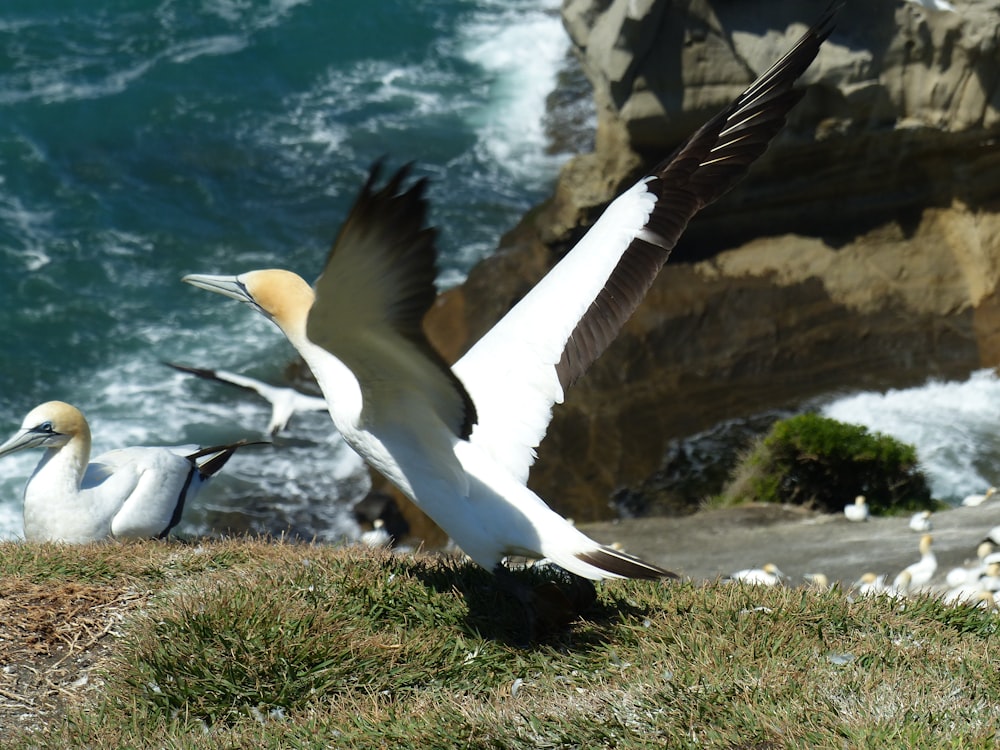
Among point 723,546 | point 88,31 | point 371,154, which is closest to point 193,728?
point 723,546

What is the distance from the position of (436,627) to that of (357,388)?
39.9 inches

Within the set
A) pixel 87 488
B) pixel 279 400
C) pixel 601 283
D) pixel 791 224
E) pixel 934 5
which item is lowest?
pixel 87 488

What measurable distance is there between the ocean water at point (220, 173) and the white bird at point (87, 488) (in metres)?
5.79

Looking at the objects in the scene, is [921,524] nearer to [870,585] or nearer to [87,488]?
[870,585]

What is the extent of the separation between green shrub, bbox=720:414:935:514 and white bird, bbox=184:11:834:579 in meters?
5.15

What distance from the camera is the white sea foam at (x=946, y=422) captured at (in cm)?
1180

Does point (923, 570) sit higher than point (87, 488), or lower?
higher

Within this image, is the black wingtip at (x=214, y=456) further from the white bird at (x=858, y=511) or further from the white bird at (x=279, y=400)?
the white bird at (x=858, y=511)

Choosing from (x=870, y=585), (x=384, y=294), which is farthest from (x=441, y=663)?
(x=870, y=585)

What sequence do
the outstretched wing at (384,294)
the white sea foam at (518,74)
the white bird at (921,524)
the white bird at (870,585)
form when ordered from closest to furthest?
the outstretched wing at (384,294)
the white bird at (870,585)
the white bird at (921,524)
the white sea foam at (518,74)

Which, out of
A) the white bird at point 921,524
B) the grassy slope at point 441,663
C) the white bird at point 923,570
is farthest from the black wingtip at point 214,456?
the white bird at point 921,524

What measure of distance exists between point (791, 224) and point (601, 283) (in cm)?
885

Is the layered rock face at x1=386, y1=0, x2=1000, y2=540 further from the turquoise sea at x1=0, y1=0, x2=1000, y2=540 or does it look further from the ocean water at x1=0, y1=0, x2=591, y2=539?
the ocean water at x1=0, y1=0, x2=591, y2=539

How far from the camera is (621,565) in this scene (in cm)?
459
